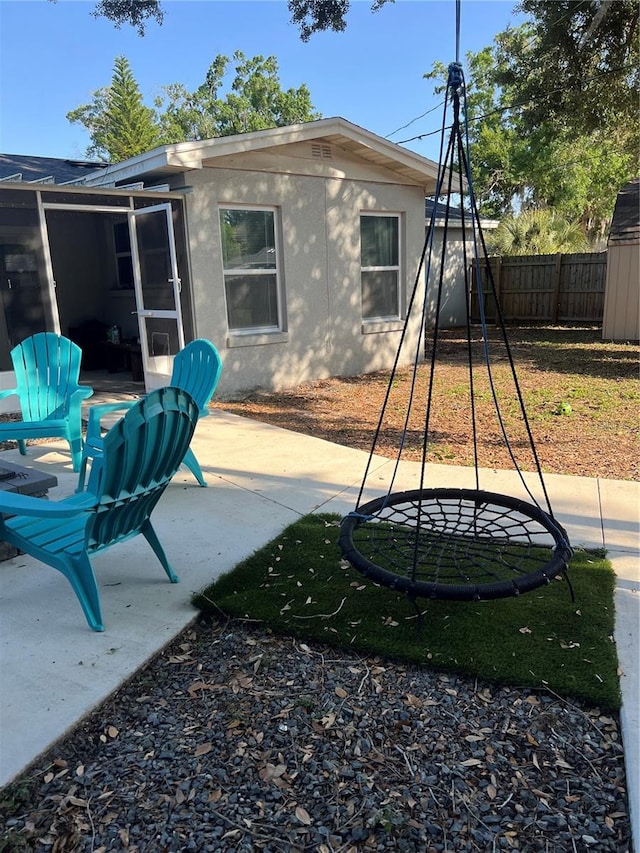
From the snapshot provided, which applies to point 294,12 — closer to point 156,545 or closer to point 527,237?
point 156,545

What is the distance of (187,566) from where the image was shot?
333cm

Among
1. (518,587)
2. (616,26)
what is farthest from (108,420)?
(616,26)

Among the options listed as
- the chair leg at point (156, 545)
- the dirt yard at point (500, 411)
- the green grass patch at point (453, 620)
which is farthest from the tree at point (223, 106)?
the green grass patch at point (453, 620)

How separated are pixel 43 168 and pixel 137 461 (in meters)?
8.61

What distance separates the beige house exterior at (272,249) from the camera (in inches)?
289

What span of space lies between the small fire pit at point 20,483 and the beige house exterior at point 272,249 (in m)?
3.77

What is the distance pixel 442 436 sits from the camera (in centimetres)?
605

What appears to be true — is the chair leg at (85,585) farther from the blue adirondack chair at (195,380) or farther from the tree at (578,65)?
the tree at (578,65)

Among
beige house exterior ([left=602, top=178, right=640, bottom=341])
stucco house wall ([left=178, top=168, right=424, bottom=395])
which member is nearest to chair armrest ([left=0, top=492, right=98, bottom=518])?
stucco house wall ([left=178, top=168, right=424, bottom=395])

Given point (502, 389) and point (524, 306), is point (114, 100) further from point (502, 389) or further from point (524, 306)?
point (502, 389)

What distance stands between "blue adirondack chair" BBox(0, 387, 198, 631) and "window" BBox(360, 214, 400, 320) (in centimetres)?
712

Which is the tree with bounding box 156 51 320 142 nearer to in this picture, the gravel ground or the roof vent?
the roof vent

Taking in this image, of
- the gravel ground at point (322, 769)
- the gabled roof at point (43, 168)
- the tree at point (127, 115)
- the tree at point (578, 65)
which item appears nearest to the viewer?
the gravel ground at point (322, 769)

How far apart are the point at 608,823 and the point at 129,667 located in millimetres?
1717
